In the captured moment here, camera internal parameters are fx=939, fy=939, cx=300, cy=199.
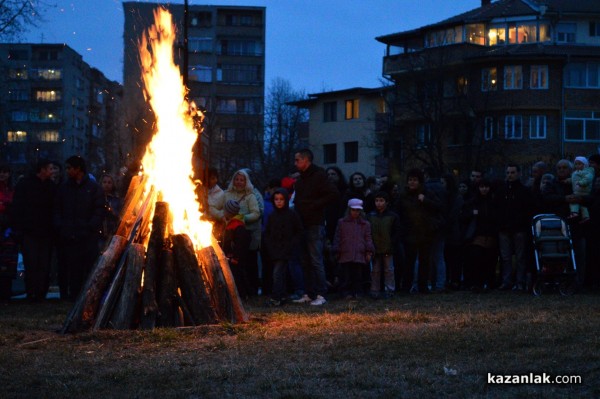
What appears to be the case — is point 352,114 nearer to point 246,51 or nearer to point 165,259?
point 246,51

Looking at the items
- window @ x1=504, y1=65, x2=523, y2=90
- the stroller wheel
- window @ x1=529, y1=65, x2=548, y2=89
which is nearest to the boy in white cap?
the stroller wheel

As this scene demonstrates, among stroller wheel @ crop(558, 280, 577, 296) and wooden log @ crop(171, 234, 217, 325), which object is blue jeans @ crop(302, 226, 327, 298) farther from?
wooden log @ crop(171, 234, 217, 325)

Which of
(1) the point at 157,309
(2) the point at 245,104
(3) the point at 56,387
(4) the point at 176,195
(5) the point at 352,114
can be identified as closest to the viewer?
(3) the point at 56,387

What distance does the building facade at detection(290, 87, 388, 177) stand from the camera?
72812mm

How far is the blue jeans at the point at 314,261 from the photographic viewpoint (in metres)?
14.9

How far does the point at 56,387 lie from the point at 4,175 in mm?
9632

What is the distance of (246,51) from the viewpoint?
318ft

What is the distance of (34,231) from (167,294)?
545 cm

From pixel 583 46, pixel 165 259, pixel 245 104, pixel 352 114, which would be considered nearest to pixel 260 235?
pixel 165 259

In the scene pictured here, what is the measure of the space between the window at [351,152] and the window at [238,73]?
927 inches

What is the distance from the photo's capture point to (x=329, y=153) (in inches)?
3049

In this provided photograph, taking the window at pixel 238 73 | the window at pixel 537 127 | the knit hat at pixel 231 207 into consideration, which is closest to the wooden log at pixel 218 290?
the knit hat at pixel 231 207

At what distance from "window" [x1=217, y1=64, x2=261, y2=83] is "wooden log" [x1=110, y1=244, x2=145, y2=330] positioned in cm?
8573

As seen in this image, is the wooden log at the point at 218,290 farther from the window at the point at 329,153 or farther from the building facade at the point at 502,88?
the window at the point at 329,153
